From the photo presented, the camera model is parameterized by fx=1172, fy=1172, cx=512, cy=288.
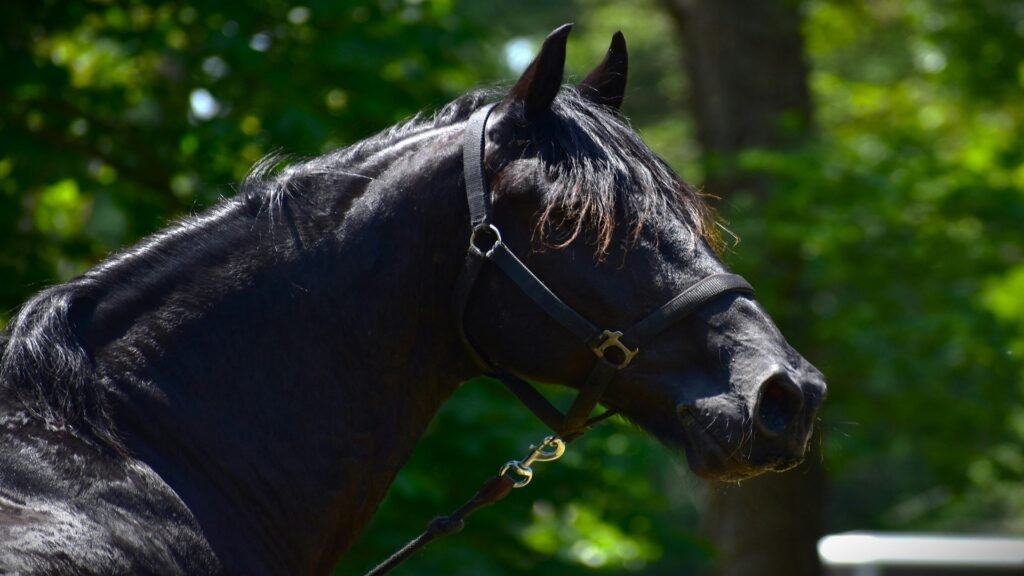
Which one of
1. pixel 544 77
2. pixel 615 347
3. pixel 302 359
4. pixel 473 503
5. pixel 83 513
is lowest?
pixel 473 503

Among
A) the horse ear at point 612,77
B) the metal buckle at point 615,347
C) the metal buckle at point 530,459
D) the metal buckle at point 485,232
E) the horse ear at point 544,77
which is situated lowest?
the metal buckle at point 530,459

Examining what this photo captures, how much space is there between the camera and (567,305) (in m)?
2.62

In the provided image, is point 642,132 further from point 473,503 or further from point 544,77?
point 473,503

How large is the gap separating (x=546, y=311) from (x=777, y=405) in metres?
0.54

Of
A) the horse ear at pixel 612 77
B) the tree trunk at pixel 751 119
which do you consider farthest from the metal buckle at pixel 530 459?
the tree trunk at pixel 751 119

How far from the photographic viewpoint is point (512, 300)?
8.61 ft

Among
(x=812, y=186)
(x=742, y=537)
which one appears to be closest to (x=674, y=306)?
(x=812, y=186)

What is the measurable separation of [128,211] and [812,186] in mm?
4697

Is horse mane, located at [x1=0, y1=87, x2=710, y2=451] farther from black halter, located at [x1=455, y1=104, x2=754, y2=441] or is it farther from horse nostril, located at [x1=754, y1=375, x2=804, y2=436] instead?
horse nostril, located at [x1=754, y1=375, x2=804, y2=436]

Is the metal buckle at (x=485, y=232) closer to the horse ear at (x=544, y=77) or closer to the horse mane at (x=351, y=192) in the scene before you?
the horse mane at (x=351, y=192)

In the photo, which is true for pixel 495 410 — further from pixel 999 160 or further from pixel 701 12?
pixel 701 12

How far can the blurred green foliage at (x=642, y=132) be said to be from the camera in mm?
6188

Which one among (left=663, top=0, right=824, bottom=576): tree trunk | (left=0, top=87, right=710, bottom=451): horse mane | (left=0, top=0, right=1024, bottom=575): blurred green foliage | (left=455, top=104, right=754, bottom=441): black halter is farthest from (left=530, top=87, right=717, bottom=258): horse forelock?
(left=663, top=0, right=824, bottom=576): tree trunk

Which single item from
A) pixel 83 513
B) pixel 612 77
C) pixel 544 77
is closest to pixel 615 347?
pixel 544 77
